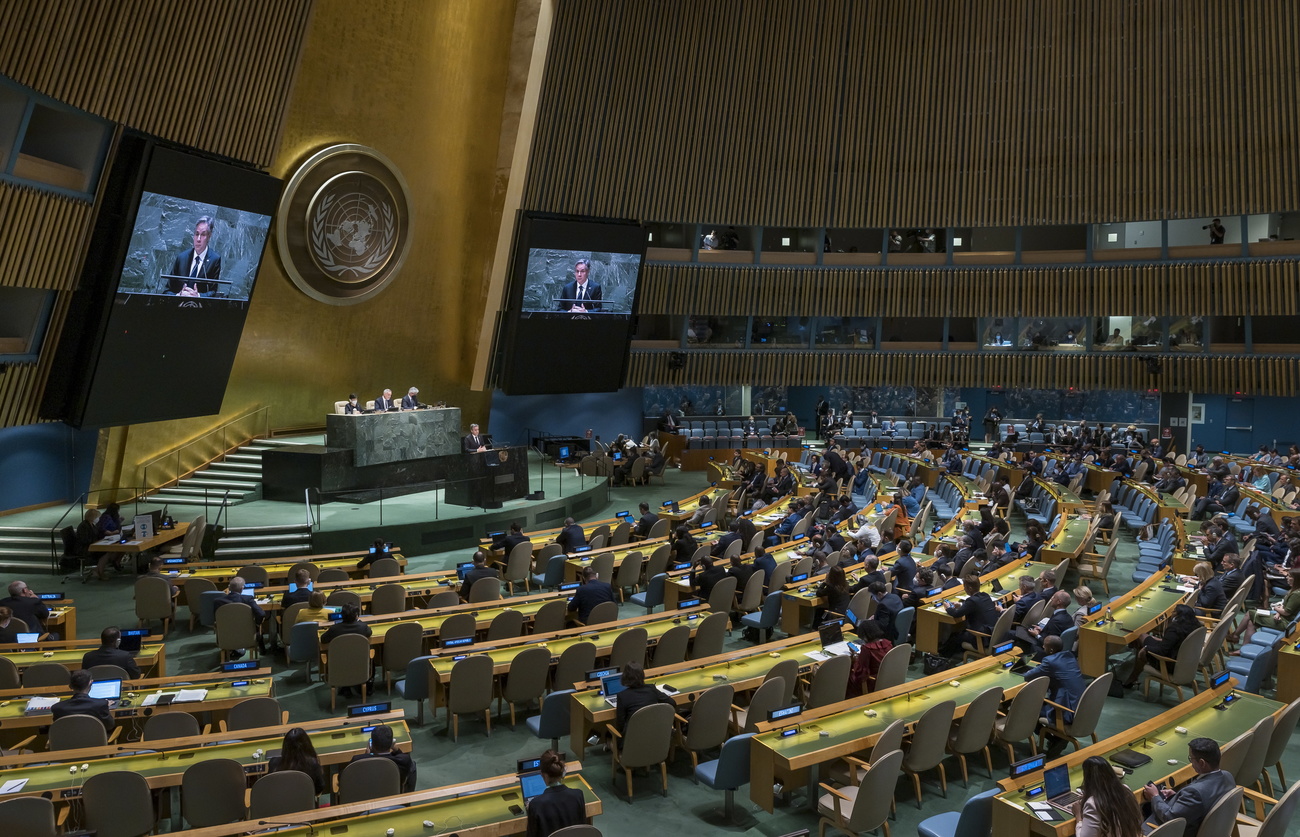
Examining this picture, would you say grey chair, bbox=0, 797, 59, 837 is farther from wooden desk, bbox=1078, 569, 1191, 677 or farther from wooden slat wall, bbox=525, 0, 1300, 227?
wooden slat wall, bbox=525, 0, 1300, 227

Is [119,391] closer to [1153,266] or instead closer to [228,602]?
[228,602]

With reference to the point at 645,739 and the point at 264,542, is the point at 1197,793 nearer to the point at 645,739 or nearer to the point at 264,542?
the point at 645,739

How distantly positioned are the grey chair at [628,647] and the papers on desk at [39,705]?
14.1 feet

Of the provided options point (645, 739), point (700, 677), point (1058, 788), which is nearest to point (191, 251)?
point (700, 677)

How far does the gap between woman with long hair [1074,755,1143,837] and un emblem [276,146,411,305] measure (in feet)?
55.7

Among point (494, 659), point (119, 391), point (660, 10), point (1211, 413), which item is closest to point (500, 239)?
point (660, 10)

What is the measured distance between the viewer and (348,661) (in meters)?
8.40

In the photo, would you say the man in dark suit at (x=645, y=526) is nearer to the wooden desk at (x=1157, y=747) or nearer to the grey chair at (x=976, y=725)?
the grey chair at (x=976, y=725)

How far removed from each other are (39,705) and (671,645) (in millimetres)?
4963

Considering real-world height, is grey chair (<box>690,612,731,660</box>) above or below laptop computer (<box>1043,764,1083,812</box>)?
above

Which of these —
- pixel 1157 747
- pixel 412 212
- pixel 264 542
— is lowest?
pixel 1157 747

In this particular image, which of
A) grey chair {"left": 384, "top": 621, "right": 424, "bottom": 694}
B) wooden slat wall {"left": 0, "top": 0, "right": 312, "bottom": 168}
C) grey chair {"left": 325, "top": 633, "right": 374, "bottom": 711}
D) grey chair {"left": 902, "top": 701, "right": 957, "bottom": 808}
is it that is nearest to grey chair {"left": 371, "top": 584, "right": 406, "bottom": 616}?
grey chair {"left": 384, "top": 621, "right": 424, "bottom": 694}

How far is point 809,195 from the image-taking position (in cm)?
2511

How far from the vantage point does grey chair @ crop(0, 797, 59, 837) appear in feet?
16.0
